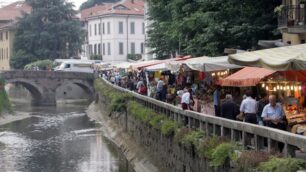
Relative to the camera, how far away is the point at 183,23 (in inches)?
1757

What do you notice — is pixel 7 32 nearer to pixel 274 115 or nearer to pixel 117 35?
pixel 117 35

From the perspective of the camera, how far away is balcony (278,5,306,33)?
104 ft

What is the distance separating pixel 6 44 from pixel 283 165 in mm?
125017

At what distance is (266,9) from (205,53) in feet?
14.8

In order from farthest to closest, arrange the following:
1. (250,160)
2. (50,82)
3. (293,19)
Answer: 1. (50,82)
2. (293,19)
3. (250,160)

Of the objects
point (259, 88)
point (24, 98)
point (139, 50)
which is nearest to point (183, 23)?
point (259, 88)

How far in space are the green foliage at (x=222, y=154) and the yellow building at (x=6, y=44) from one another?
111927 mm

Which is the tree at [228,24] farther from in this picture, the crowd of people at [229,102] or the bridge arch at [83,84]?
the bridge arch at [83,84]

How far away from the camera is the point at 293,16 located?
3291 cm

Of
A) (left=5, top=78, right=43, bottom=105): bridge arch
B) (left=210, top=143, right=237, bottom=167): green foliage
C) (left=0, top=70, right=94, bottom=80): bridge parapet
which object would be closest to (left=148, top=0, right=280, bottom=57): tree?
(left=210, top=143, right=237, bottom=167): green foliage

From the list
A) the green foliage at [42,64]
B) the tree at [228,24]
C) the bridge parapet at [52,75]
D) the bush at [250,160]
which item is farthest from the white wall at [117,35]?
the bush at [250,160]

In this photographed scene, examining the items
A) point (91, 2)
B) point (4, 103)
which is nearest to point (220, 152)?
point (4, 103)

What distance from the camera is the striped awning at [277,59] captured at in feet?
57.1

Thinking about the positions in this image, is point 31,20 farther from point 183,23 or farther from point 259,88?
point 259,88
